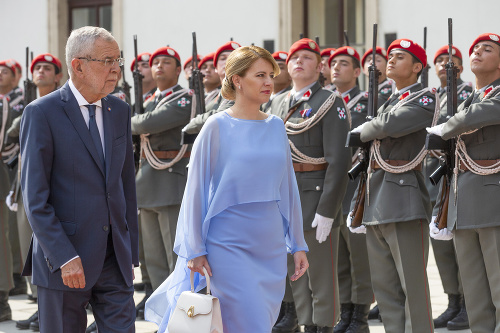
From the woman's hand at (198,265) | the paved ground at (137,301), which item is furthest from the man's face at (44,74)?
the woman's hand at (198,265)

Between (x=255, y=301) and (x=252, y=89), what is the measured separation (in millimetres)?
975

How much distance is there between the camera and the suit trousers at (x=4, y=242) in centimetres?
787

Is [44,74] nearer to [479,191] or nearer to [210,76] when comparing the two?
[210,76]

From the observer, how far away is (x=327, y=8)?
508 inches

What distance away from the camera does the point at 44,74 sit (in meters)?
8.48

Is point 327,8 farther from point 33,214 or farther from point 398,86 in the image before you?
point 33,214

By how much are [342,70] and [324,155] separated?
1.71m

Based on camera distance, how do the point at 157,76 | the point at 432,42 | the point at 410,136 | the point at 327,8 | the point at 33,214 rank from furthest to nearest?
the point at 327,8 → the point at 432,42 → the point at 157,76 → the point at 410,136 → the point at 33,214

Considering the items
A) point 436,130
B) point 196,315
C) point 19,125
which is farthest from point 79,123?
point 19,125

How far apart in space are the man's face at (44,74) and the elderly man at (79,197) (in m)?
4.36

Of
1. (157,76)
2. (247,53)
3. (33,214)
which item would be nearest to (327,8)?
(157,76)

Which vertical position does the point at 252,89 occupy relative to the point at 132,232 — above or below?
above

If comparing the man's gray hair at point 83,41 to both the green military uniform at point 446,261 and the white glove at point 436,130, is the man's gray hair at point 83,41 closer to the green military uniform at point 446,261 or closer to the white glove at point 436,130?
the white glove at point 436,130

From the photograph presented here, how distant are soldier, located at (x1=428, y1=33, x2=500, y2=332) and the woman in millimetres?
1669
